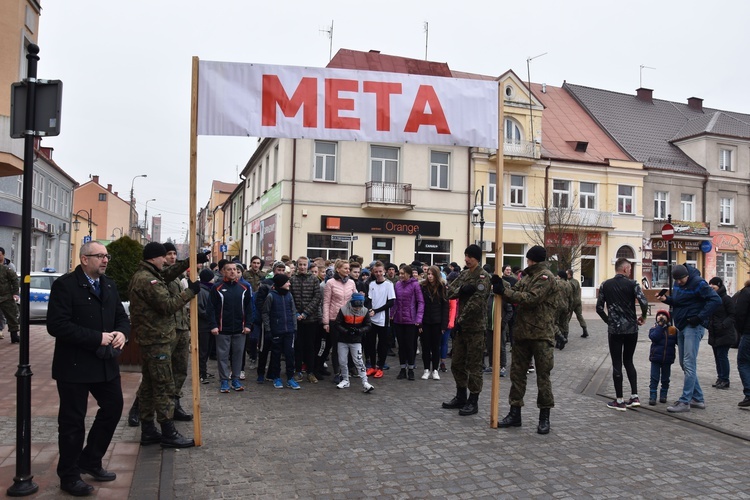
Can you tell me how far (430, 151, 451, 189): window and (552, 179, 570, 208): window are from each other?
A: 6.23 m

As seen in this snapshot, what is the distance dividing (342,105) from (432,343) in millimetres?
4751

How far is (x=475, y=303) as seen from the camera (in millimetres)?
7359

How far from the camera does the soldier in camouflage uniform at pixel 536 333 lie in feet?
Answer: 21.7

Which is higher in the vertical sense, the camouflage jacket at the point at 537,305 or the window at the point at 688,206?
the window at the point at 688,206

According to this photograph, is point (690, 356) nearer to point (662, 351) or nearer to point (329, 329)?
point (662, 351)

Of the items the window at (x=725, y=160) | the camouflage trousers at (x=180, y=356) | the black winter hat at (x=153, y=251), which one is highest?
the window at (x=725, y=160)

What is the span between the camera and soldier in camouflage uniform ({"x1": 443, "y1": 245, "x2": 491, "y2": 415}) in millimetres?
7344

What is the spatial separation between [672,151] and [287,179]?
78.8 feet

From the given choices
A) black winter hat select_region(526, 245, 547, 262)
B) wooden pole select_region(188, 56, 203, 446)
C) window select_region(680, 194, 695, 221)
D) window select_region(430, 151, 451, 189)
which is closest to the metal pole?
wooden pole select_region(188, 56, 203, 446)

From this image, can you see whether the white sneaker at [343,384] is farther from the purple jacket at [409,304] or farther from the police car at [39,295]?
the police car at [39,295]

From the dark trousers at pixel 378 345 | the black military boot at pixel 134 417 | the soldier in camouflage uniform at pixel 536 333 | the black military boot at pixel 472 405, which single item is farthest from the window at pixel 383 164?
the black military boot at pixel 134 417

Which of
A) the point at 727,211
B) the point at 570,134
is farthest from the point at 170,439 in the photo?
the point at 727,211

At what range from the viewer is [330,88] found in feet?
21.6

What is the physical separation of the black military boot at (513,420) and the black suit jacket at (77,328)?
4146mm
